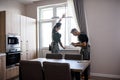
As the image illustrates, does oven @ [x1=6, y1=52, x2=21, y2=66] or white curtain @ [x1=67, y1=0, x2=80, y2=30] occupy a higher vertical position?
white curtain @ [x1=67, y1=0, x2=80, y2=30]

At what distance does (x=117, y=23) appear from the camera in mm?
3715

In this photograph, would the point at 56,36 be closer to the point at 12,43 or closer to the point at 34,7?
the point at 12,43

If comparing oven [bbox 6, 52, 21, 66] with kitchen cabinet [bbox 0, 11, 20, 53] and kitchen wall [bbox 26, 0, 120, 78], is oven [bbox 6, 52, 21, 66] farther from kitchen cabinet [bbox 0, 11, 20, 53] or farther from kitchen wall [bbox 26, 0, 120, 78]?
kitchen wall [bbox 26, 0, 120, 78]

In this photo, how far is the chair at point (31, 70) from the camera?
6.77ft

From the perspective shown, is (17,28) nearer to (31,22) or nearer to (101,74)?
(31,22)

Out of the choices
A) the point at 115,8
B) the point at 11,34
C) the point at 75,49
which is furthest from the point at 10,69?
the point at 115,8

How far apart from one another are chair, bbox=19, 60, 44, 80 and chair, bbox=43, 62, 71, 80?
119 mm

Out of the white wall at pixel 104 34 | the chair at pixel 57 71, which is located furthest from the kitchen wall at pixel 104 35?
the chair at pixel 57 71

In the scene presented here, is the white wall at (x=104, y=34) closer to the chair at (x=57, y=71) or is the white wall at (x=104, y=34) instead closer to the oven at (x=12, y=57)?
the chair at (x=57, y=71)

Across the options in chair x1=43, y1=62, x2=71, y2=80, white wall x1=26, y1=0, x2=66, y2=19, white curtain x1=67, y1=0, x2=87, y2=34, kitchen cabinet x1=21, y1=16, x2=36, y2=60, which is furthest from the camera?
white wall x1=26, y1=0, x2=66, y2=19

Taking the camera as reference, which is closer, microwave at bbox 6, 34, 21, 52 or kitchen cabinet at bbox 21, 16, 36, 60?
microwave at bbox 6, 34, 21, 52

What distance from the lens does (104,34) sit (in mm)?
3865

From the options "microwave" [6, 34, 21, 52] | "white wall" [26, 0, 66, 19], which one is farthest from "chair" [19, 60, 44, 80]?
"white wall" [26, 0, 66, 19]

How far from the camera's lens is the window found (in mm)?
4500
